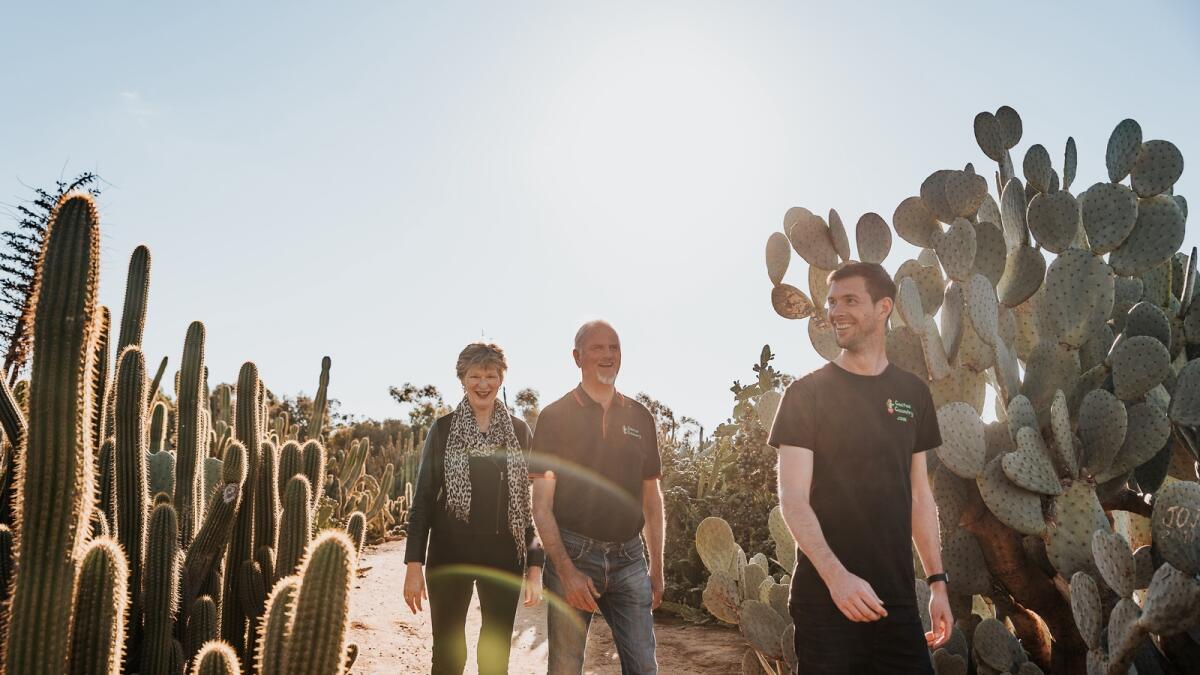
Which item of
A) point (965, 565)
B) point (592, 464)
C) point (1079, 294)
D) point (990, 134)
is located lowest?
point (965, 565)

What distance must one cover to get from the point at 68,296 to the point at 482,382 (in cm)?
195

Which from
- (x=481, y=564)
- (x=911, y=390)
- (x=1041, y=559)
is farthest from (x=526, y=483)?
(x=1041, y=559)

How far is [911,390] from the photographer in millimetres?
2762

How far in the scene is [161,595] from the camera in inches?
126

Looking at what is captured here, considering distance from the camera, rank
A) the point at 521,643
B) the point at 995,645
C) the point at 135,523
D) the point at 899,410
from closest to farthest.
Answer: the point at 899,410, the point at 135,523, the point at 995,645, the point at 521,643

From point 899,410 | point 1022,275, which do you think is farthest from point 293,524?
point 1022,275

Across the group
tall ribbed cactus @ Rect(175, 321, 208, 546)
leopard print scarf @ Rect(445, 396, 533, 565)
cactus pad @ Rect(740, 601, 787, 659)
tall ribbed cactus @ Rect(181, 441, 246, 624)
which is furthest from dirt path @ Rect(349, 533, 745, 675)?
leopard print scarf @ Rect(445, 396, 533, 565)

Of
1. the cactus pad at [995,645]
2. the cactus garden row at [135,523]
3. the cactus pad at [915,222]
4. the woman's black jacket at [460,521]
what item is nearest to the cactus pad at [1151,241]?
the cactus pad at [915,222]

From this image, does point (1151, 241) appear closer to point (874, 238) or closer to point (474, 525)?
point (874, 238)

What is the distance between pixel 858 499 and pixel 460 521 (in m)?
1.86

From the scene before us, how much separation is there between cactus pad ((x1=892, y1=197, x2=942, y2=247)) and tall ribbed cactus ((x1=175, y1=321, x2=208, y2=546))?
3.99m

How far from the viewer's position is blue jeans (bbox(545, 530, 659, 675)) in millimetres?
3242

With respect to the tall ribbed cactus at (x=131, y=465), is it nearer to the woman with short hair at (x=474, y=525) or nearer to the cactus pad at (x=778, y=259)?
the woman with short hair at (x=474, y=525)

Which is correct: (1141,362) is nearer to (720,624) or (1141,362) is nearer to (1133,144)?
(1133,144)
